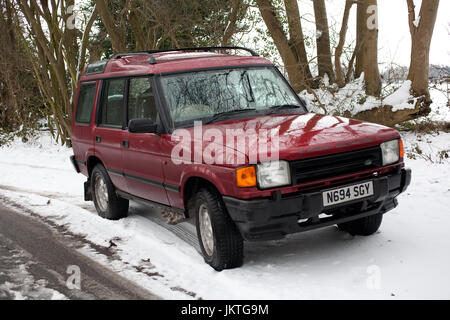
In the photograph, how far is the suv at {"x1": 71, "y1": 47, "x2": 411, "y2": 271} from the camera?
4480mm

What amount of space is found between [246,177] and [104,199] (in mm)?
3544

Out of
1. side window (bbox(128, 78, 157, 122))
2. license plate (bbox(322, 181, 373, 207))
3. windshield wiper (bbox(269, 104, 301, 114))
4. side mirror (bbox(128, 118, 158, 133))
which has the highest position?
side window (bbox(128, 78, 157, 122))

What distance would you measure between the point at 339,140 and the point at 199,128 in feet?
4.39

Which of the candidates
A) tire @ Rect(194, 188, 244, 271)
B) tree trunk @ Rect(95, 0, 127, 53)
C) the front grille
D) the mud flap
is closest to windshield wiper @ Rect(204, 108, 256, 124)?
tire @ Rect(194, 188, 244, 271)

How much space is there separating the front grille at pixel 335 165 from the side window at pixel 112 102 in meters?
2.77

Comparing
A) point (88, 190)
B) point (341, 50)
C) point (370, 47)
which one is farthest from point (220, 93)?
point (341, 50)

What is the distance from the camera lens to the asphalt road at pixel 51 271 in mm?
4625

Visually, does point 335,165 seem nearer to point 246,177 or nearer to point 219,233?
point 246,177

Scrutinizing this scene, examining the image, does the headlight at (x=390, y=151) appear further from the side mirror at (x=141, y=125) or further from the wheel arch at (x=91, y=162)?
the wheel arch at (x=91, y=162)

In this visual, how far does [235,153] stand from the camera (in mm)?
4500

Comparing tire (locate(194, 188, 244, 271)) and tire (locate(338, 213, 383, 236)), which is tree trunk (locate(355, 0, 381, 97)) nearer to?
tire (locate(338, 213, 383, 236))

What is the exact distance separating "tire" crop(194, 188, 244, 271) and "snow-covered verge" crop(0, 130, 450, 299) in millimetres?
103

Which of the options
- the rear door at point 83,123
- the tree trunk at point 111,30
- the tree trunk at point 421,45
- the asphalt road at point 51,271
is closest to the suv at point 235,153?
the rear door at point 83,123
